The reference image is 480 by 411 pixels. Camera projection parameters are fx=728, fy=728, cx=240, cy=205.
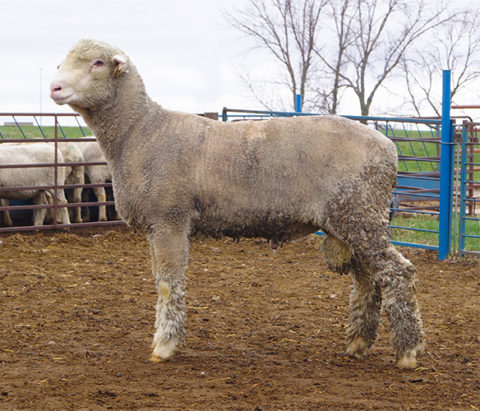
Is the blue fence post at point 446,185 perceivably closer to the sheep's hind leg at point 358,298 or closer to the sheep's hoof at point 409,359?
the sheep's hind leg at point 358,298

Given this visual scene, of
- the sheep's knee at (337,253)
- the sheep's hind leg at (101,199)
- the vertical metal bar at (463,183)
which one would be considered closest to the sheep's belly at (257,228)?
the sheep's knee at (337,253)

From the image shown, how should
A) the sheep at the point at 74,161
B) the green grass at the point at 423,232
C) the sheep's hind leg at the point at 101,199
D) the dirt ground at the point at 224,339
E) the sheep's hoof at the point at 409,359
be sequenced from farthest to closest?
the sheep at the point at 74,161 → the sheep's hind leg at the point at 101,199 → the green grass at the point at 423,232 → the sheep's hoof at the point at 409,359 → the dirt ground at the point at 224,339

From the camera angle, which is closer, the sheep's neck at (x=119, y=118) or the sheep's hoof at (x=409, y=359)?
the sheep's hoof at (x=409, y=359)

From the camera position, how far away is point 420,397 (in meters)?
4.54

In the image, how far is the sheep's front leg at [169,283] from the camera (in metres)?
5.21

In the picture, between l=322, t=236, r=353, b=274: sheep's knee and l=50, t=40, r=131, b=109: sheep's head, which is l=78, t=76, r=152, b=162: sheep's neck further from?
l=322, t=236, r=353, b=274: sheep's knee

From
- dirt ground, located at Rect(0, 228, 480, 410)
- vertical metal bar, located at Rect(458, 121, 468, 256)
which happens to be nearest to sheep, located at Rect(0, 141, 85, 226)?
dirt ground, located at Rect(0, 228, 480, 410)

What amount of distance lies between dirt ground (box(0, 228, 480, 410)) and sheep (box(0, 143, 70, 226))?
78.0 inches

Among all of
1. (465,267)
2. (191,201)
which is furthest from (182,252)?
(465,267)

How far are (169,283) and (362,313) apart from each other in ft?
4.71

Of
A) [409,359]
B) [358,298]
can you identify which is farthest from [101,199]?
[409,359]

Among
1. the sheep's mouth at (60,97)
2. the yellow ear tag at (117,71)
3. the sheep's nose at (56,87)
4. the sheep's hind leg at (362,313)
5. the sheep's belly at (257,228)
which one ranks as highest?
the yellow ear tag at (117,71)

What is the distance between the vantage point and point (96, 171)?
1254cm

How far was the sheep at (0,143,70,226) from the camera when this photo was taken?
38.1ft
